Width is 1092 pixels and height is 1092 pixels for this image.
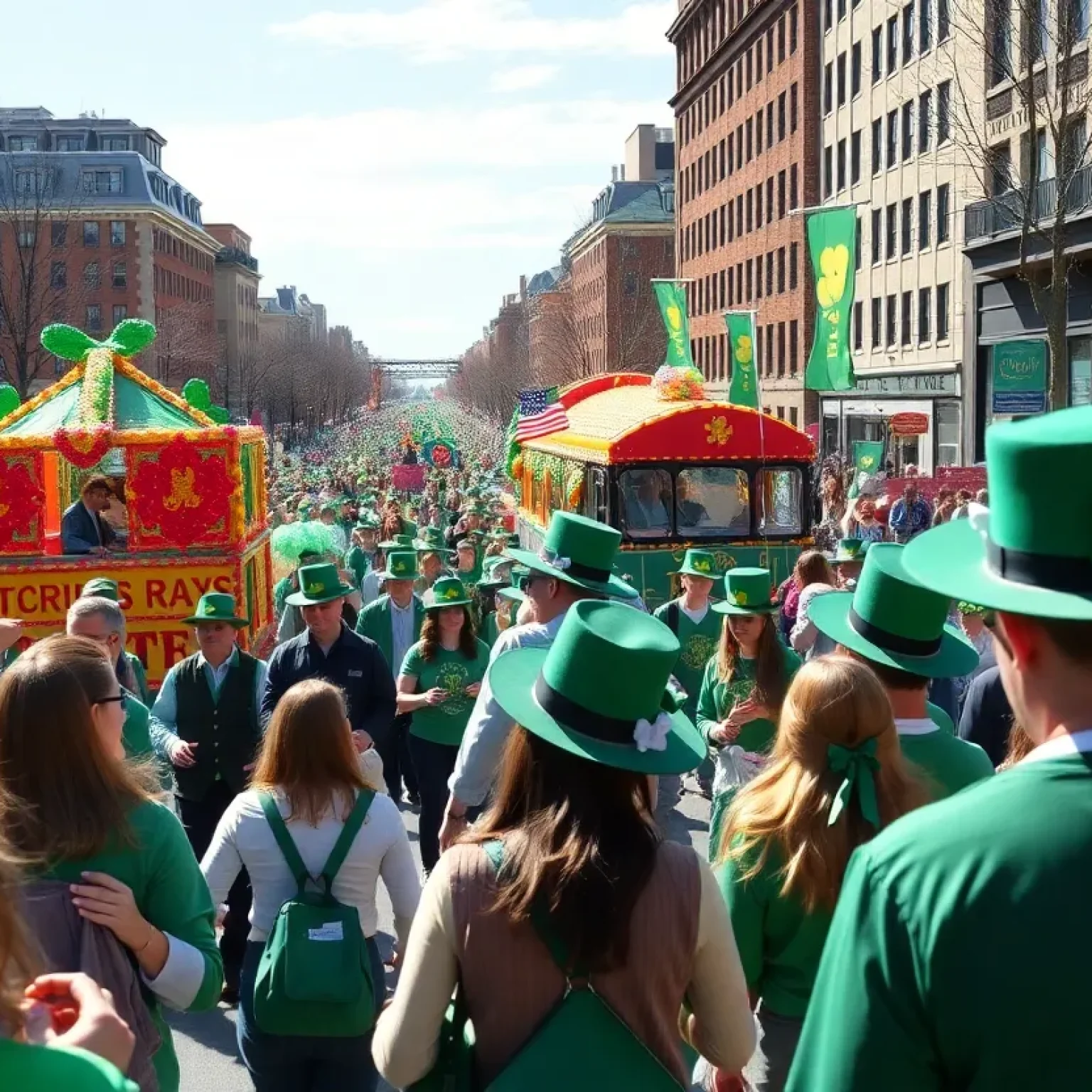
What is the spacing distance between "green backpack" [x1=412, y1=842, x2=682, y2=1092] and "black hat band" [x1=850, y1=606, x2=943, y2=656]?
1.86m

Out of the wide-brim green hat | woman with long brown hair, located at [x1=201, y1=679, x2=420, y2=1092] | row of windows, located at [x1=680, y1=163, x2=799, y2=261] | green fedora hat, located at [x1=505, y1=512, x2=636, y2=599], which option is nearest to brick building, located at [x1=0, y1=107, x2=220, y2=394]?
row of windows, located at [x1=680, y1=163, x2=799, y2=261]

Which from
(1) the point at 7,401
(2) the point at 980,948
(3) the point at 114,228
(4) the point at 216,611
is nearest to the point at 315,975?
(2) the point at 980,948

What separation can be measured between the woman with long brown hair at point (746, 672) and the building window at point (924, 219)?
38181 millimetres

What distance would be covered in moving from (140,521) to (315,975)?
29.8 ft

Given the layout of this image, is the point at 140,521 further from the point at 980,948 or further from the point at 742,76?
the point at 742,76

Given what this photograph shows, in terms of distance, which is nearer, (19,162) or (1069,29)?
(1069,29)

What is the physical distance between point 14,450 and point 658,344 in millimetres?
65765

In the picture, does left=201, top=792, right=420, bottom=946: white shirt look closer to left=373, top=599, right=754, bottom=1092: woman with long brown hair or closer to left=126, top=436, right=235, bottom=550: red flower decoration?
left=373, top=599, right=754, bottom=1092: woman with long brown hair

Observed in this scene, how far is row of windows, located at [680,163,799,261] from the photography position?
58.8 metres

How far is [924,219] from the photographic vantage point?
44094mm

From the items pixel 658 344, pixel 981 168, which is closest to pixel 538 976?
pixel 981 168

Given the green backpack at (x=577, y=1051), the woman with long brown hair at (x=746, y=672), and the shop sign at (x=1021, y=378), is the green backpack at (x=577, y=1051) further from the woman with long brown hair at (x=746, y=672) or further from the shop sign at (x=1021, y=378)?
the shop sign at (x=1021, y=378)

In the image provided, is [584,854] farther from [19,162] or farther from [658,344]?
[19,162]

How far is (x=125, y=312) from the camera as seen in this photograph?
97.3 meters
